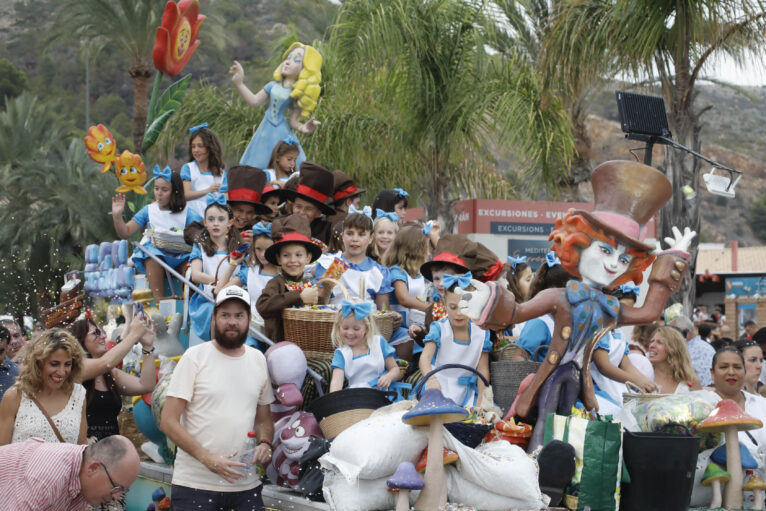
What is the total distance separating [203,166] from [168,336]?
2.43 metres

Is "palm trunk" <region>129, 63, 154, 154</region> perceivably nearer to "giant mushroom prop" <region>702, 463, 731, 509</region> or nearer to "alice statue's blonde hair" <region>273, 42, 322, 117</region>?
"alice statue's blonde hair" <region>273, 42, 322, 117</region>

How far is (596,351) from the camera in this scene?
6348 mm

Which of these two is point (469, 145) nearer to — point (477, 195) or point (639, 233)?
point (477, 195)

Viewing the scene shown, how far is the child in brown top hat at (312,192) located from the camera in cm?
805

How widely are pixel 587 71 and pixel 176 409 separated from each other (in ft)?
31.9

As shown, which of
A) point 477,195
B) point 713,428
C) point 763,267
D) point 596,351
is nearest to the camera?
point 713,428

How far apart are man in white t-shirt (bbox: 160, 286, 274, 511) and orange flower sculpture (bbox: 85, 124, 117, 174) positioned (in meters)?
5.23

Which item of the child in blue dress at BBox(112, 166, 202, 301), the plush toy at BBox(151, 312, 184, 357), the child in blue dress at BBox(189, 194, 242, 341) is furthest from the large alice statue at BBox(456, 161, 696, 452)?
the child in blue dress at BBox(112, 166, 202, 301)

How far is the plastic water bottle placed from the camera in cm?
477

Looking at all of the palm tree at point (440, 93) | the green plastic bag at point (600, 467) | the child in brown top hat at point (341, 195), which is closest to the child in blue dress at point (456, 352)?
the green plastic bag at point (600, 467)

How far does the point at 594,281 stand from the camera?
19.0 feet

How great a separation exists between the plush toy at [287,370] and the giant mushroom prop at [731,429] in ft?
8.43

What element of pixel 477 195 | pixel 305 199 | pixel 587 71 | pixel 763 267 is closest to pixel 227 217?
pixel 305 199

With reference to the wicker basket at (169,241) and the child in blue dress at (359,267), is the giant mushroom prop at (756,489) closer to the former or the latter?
the child in blue dress at (359,267)
